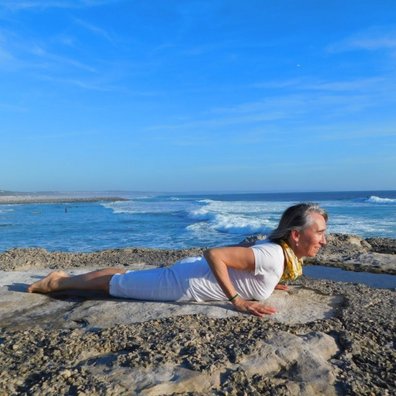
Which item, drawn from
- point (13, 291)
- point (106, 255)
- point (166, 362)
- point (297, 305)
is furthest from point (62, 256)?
point (166, 362)

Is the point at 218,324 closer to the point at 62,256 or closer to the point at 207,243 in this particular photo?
the point at 62,256

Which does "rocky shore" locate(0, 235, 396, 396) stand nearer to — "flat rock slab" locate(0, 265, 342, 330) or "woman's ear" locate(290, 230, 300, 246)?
"flat rock slab" locate(0, 265, 342, 330)

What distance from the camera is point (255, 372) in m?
2.53

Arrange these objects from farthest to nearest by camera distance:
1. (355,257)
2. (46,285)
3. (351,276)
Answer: (355,257) → (351,276) → (46,285)

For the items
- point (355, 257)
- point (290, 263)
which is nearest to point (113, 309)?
point (290, 263)

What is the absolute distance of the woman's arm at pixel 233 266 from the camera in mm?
3484

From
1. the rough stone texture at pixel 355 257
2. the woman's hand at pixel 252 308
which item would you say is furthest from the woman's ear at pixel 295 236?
the rough stone texture at pixel 355 257

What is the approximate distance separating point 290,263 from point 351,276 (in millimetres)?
3288

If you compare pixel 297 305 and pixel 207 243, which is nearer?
pixel 297 305

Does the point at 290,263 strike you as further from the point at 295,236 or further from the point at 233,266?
the point at 233,266

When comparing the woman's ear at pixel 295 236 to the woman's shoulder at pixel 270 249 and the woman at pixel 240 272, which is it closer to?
the woman at pixel 240 272

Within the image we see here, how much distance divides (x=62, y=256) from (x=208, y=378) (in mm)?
5827

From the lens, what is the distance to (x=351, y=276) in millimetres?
6543

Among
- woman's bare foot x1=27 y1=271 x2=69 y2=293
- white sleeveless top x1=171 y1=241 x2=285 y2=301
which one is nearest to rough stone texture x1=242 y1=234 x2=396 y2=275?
white sleeveless top x1=171 y1=241 x2=285 y2=301
